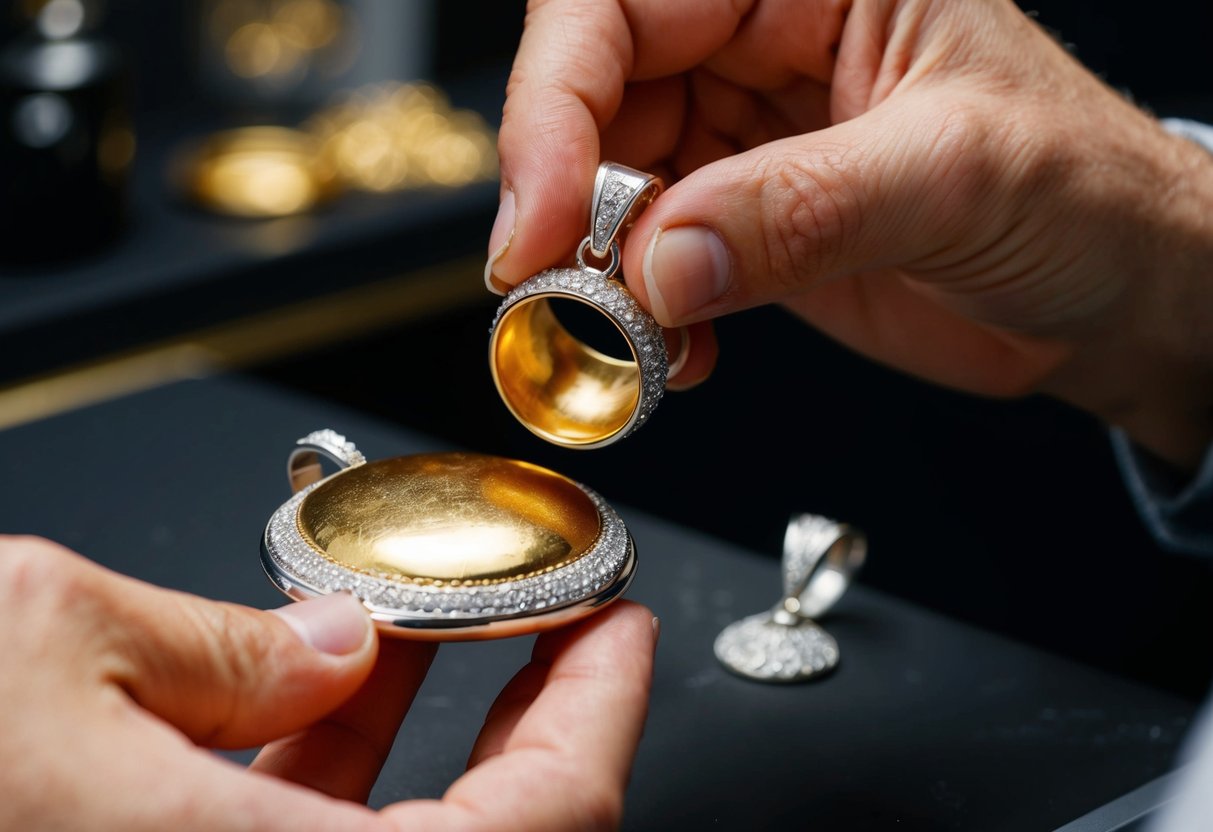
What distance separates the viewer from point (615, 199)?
31.6 inches

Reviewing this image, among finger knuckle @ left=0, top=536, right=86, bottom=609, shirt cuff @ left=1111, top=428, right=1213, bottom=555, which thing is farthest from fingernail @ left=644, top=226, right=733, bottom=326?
shirt cuff @ left=1111, top=428, right=1213, bottom=555

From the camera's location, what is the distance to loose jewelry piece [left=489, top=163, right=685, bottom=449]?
0.77 metres

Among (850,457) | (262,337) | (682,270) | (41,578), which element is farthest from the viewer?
(850,457)

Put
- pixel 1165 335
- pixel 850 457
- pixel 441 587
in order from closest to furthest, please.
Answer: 1. pixel 441 587
2. pixel 1165 335
3. pixel 850 457

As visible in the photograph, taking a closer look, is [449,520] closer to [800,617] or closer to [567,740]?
[567,740]

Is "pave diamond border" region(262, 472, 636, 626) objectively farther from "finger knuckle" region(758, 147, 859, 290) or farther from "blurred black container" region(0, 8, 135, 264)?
"blurred black container" region(0, 8, 135, 264)

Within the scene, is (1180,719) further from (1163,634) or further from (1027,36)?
(1163,634)

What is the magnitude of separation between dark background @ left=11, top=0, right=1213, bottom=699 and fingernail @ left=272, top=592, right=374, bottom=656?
102 cm

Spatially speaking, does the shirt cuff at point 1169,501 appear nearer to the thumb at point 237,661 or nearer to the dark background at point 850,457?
the dark background at point 850,457

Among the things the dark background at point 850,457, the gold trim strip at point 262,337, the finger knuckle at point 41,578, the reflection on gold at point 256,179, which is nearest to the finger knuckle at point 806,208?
the finger knuckle at point 41,578

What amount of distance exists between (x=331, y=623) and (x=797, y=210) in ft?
1.19

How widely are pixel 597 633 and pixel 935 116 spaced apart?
404mm

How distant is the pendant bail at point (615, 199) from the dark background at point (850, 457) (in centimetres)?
93

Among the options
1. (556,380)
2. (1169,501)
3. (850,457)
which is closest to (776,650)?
(556,380)
